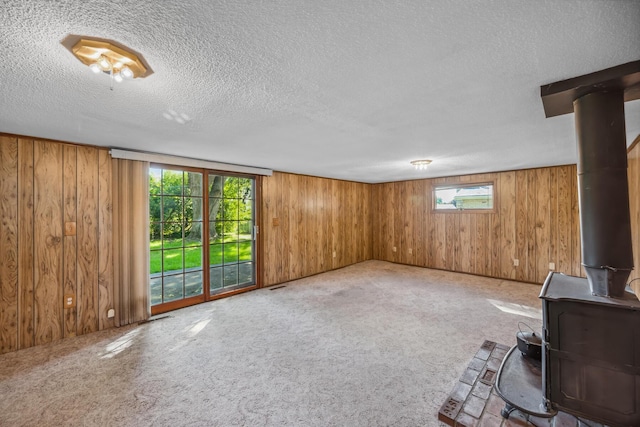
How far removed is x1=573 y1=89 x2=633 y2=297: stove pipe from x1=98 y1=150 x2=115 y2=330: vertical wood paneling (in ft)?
14.3

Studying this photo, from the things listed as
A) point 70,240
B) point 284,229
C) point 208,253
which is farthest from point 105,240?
point 284,229

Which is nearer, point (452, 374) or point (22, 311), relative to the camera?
point (452, 374)

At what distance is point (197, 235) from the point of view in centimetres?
388

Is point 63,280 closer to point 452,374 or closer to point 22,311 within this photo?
point 22,311

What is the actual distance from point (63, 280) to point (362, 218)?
5711 mm

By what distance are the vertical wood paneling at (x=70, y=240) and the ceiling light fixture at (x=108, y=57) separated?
2135 mm

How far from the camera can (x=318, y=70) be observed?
142cm

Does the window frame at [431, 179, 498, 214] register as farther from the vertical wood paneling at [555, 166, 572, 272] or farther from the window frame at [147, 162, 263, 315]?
the window frame at [147, 162, 263, 315]

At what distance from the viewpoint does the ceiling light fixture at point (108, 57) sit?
114 centimetres

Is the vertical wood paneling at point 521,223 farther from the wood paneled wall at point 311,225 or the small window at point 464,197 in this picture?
the wood paneled wall at point 311,225

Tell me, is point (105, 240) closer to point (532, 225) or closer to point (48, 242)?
point (48, 242)

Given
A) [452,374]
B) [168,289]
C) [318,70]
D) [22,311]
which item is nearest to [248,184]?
[168,289]

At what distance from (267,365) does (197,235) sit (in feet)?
7.60

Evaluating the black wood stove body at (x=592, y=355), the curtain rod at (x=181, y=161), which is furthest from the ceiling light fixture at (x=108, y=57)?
the black wood stove body at (x=592, y=355)
